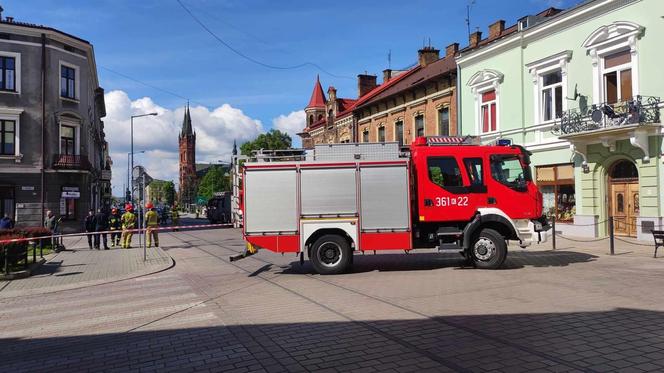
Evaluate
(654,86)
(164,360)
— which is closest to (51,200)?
(164,360)

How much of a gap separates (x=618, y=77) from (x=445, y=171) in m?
10.5

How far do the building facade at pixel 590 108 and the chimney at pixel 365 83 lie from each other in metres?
22.9

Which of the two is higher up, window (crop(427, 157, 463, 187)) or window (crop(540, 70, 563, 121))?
window (crop(540, 70, 563, 121))

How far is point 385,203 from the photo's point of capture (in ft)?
38.3

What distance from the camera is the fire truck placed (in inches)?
459

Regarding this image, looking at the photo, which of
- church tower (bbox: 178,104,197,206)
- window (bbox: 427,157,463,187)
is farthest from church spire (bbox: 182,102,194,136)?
window (bbox: 427,157,463,187)

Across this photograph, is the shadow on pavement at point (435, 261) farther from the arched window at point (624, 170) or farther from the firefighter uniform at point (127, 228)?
the firefighter uniform at point (127, 228)

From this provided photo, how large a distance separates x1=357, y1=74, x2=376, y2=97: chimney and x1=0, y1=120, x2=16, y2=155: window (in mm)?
27833

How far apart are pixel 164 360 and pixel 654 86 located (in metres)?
17.7

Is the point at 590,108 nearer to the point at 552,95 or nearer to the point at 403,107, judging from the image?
the point at 552,95

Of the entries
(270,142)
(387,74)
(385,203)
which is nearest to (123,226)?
(385,203)

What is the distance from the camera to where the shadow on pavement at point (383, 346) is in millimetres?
5180

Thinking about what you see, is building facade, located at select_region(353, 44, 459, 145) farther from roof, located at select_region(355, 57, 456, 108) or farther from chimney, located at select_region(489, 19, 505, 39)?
chimney, located at select_region(489, 19, 505, 39)

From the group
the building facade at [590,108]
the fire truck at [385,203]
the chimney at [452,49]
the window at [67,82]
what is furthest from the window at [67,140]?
the building facade at [590,108]
